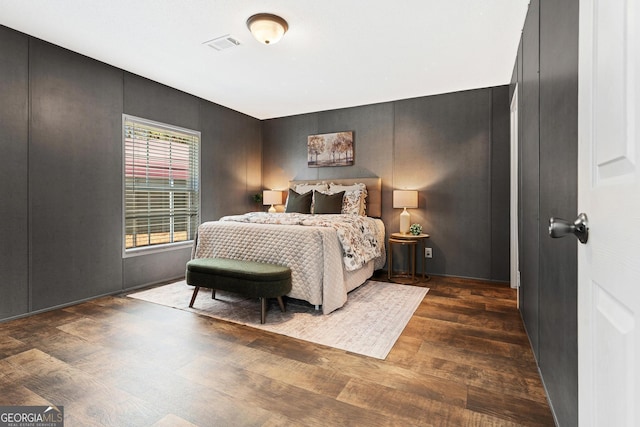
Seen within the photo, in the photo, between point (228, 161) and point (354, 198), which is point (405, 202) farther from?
point (228, 161)

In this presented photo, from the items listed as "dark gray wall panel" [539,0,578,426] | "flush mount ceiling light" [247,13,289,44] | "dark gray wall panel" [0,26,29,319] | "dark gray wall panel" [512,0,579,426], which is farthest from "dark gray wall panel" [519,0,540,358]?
"dark gray wall panel" [0,26,29,319]

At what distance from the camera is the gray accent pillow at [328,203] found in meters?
4.46

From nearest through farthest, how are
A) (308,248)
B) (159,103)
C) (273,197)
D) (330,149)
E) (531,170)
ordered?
(531,170) → (308,248) → (159,103) → (330,149) → (273,197)

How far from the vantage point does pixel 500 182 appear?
4.05 metres

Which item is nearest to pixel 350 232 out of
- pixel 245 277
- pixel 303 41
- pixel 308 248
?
pixel 308 248

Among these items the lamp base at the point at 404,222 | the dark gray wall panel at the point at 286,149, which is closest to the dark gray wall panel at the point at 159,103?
the dark gray wall panel at the point at 286,149

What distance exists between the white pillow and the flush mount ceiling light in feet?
7.86

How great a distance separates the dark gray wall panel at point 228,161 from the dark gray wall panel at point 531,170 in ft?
13.0

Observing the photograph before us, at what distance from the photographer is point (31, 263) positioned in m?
2.93

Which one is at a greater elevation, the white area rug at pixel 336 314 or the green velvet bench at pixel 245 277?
the green velvet bench at pixel 245 277

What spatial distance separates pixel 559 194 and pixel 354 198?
317 cm

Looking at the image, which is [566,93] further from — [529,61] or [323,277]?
[323,277]

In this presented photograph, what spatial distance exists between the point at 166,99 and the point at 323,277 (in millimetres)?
3125
